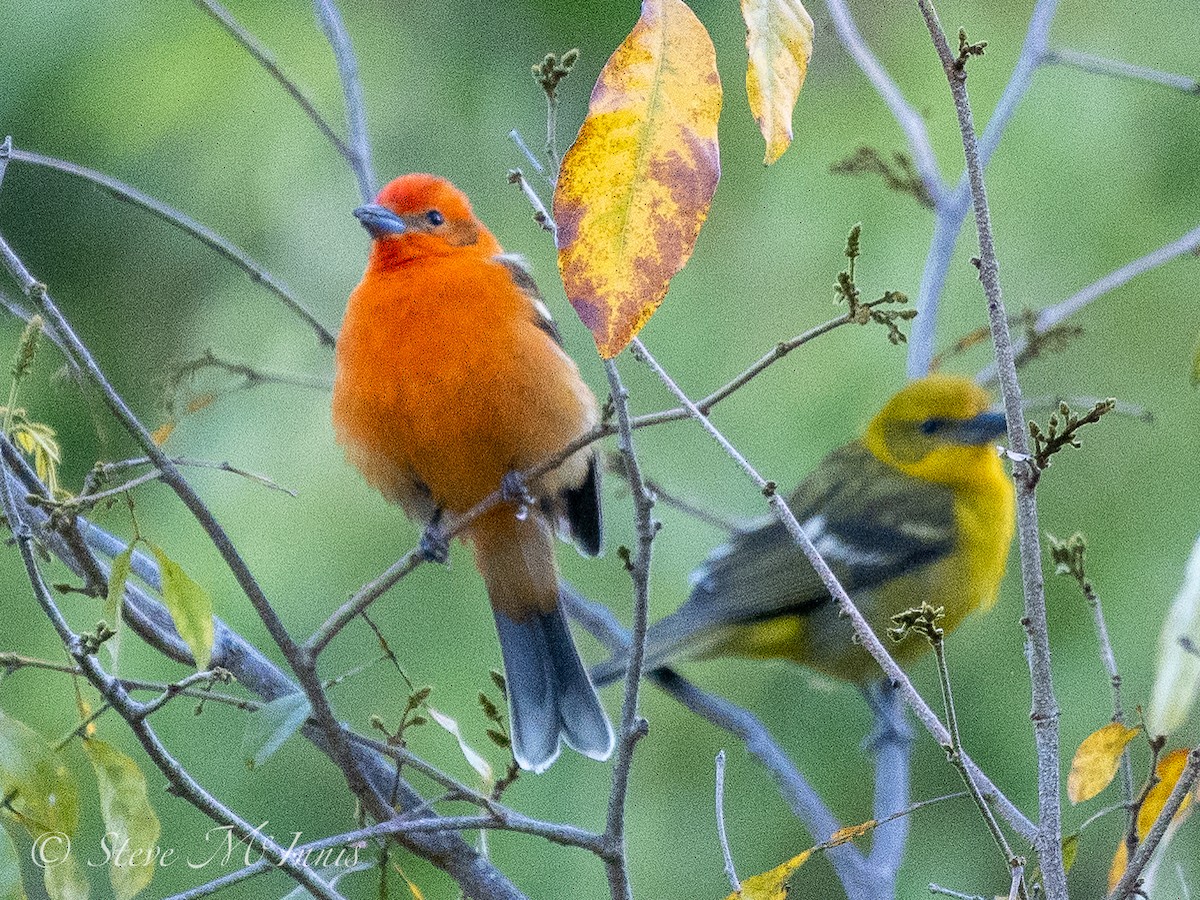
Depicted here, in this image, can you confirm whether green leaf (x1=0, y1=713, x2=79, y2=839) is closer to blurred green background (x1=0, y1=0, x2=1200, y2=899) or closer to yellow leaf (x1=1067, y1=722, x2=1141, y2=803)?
yellow leaf (x1=1067, y1=722, x2=1141, y2=803)

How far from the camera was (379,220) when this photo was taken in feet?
8.84

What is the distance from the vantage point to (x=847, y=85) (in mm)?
3910

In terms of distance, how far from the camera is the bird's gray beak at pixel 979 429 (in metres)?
3.60

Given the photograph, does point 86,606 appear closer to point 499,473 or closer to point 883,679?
point 499,473

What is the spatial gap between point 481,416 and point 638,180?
167cm

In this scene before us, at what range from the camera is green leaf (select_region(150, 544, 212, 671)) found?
3.89 ft

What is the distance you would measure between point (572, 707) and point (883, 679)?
1038 millimetres

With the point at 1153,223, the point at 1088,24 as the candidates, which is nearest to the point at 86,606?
the point at 1153,223

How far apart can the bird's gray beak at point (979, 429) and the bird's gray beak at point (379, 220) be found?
1637 mm

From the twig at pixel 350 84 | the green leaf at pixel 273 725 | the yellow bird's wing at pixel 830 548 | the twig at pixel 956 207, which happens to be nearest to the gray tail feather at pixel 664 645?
the yellow bird's wing at pixel 830 548

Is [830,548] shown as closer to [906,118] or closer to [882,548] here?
[882,548]

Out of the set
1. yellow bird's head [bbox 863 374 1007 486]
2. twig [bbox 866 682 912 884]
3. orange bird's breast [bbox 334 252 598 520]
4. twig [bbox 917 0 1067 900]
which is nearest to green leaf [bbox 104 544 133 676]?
twig [bbox 917 0 1067 900]

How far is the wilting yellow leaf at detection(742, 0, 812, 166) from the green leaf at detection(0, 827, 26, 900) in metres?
0.77

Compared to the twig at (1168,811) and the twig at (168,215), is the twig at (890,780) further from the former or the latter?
the twig at (168,215)
